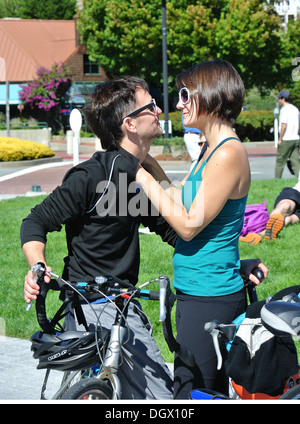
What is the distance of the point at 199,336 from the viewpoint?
284 cm

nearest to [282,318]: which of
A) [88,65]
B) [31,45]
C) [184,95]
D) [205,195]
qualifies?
[205,195]

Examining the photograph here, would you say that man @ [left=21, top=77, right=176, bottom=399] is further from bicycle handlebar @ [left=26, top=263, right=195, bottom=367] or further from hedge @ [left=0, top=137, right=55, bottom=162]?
hedge @ [left=0, top=137, right=55, bottom=162]

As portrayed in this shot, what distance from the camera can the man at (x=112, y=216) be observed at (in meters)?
2.87

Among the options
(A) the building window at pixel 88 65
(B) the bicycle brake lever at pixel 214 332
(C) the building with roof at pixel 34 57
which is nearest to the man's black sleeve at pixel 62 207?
(B) the bicycle brake lever at pixel 214 332

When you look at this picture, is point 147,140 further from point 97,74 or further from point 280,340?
point 97,74

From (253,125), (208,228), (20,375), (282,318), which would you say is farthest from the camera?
(253,125)

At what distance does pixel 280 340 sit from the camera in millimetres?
2730

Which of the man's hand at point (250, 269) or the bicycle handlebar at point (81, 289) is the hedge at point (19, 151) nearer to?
the man's hand at point (250, 269)

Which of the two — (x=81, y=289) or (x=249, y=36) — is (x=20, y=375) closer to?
(x=81, y=289)

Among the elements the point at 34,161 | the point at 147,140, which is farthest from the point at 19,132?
the point at 147,140

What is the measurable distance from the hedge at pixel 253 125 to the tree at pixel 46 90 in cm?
935

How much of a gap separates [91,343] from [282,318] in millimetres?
762

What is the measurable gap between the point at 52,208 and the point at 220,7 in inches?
1402

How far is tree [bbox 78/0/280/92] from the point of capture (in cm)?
3522
